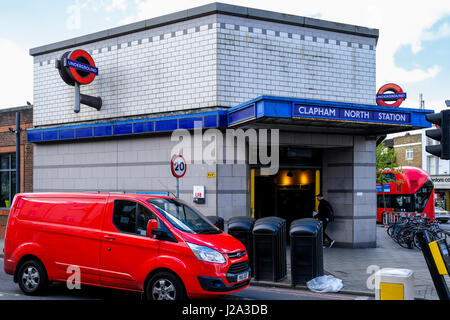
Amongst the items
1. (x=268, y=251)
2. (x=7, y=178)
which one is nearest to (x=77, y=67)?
(x=7, y=178)

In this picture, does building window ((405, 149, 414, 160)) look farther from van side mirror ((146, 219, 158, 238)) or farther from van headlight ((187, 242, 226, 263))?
van side mirror ((146, 219, 158, 238))

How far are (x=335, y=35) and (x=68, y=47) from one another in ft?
30.2

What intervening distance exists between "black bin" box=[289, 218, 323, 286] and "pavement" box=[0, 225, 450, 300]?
0.25 meters

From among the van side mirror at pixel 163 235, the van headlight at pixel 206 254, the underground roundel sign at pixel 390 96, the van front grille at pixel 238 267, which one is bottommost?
the van front grille at pixel 238 267

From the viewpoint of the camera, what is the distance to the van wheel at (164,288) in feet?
22.1

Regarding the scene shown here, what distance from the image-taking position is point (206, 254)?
6871 mm

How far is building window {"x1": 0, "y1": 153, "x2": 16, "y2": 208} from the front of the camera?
18.0 meters

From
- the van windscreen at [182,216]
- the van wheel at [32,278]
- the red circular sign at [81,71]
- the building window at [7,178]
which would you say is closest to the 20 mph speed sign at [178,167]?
the van windscreen at [182,216]

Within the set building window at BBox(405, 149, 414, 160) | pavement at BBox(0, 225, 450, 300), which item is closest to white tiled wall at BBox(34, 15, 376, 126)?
pavement at BBox(0, 225, 450, 300)

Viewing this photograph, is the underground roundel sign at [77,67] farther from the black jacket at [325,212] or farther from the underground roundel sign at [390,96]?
the underground roundel sign at [390,96]

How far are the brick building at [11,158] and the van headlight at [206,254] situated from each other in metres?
12.1

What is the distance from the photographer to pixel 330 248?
14062mm

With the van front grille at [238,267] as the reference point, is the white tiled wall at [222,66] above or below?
above

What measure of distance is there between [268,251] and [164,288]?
10.2 ft
